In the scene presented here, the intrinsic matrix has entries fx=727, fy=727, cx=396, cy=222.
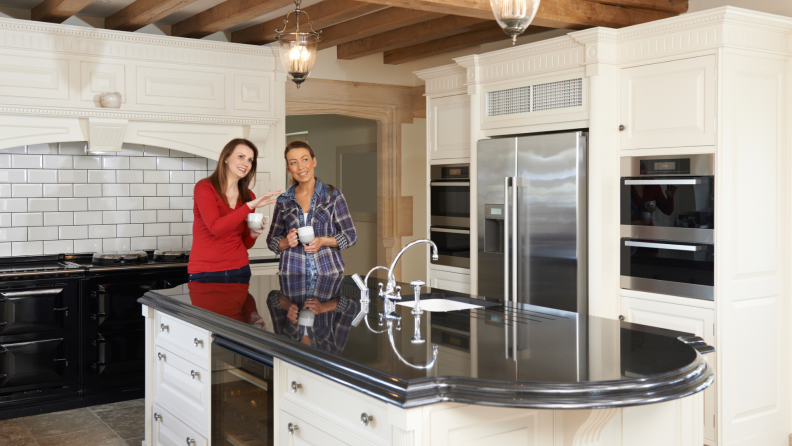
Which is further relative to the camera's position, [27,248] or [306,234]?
[27,248]

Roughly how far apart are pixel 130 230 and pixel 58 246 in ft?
1.66

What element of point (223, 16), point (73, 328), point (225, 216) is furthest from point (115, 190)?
point (225, 216)

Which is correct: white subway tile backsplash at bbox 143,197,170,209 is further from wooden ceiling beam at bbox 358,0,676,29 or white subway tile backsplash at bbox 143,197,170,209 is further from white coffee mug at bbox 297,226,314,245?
wooden ceiling beam at bbox 358,0,676,29

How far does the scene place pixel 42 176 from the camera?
16.6ft

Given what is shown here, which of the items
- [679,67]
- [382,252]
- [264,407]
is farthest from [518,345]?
[382,252]

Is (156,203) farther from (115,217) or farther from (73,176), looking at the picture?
(73,176)

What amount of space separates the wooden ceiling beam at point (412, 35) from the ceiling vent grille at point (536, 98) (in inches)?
24.9

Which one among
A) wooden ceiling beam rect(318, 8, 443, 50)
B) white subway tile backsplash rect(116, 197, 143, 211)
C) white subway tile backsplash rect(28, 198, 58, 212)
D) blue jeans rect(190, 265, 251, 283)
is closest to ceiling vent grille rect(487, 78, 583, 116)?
wooden ceiling beam rect(318, 8, 443, 50)

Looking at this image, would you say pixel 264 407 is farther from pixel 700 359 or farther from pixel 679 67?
pixel 679 67

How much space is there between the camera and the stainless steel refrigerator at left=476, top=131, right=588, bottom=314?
438cm

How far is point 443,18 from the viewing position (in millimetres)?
5438

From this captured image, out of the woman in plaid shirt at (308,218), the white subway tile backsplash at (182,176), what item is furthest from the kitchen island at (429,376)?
the white subway tile backsplash at (182,176)

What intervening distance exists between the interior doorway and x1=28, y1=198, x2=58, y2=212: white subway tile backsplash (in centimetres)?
347

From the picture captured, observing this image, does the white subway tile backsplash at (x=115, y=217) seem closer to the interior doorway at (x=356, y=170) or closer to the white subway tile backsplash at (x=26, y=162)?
the white subway tile backsplash at (x=26, y=162)
